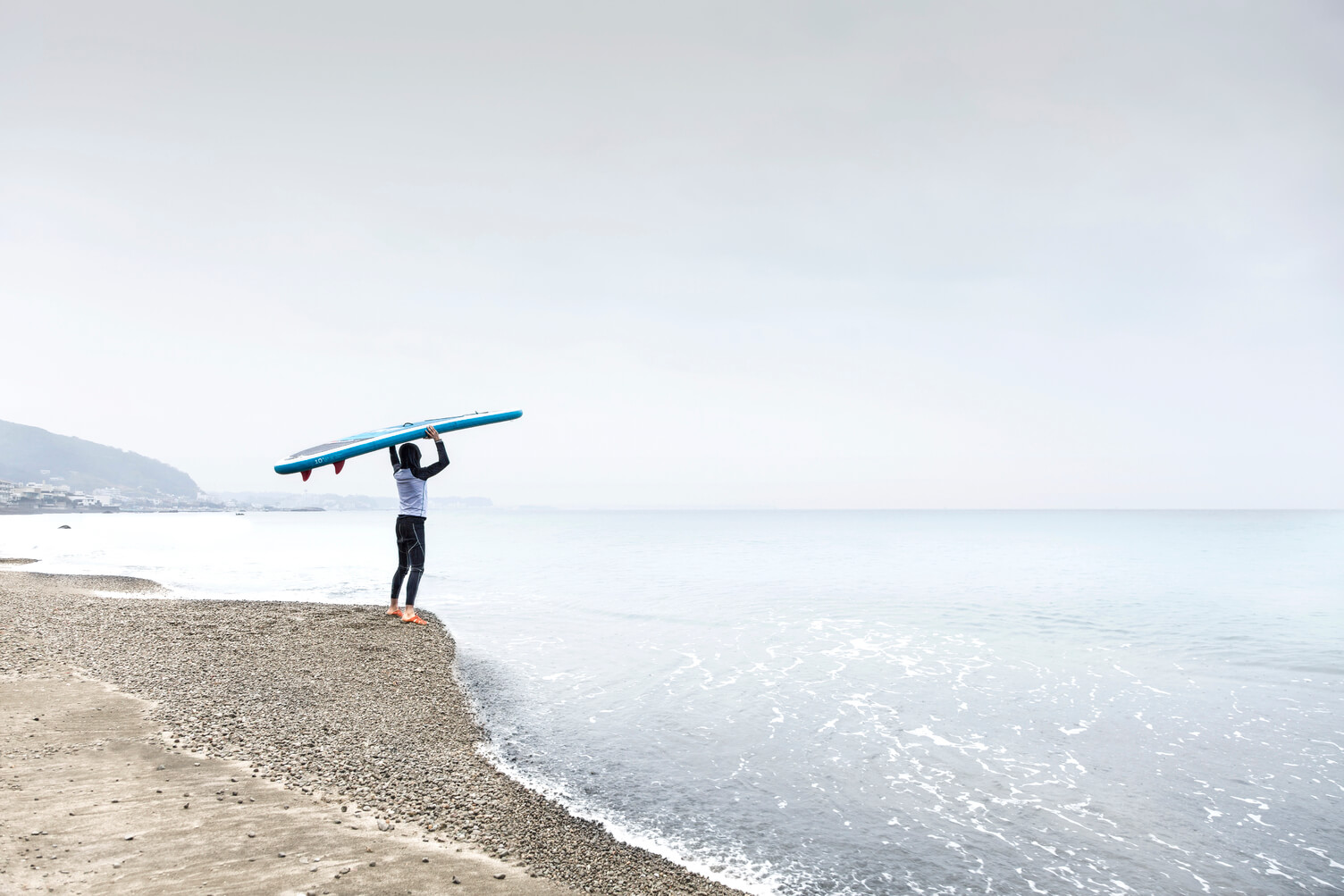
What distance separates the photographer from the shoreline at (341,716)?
505 centimetres

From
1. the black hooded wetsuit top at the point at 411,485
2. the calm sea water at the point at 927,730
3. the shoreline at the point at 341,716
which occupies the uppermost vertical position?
the black hooded wetsuit top at the point at 411,485

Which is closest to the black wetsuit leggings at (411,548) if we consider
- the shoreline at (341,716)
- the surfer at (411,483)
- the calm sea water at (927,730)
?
the surfer at (411,483)

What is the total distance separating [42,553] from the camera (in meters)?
35.7

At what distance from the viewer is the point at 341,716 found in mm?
7617

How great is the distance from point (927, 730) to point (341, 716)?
25.6ft

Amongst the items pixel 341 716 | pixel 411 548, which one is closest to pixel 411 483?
pixel 411 548

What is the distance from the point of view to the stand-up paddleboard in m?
11.0

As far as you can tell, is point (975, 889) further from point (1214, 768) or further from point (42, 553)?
point (42, 553)

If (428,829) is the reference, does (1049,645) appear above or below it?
below

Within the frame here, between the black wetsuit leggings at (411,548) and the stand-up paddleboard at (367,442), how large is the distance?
4.63 feet

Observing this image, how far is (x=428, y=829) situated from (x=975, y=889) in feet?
14.6

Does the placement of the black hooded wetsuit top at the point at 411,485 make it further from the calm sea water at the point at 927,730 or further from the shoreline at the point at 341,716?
the calm sea water at the point at 927,730

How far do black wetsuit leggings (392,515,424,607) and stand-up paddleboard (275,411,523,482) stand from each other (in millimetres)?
1412

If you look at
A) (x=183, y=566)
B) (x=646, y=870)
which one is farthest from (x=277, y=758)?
(x=183, y=566)
